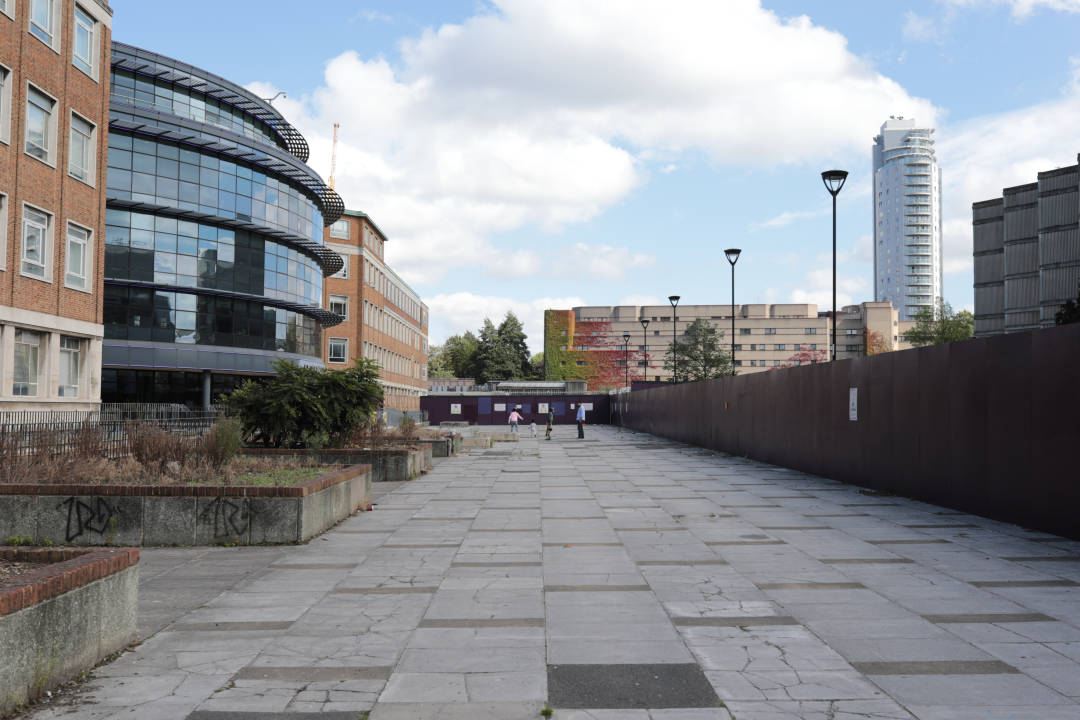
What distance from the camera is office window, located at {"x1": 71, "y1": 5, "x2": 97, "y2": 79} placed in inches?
1095

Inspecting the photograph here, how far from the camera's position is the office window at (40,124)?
82.6 feet

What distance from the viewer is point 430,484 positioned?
17.5 m

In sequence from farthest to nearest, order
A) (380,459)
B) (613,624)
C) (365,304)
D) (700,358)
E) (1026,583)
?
1. (700,358)
2. (365,304)
3. (380,459)
4. (1026,583)
5. (613,624)

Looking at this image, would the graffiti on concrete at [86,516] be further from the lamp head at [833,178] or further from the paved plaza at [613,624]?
the lamp head at [833,178]

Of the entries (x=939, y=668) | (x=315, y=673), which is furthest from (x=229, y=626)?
(x=939, y=668)

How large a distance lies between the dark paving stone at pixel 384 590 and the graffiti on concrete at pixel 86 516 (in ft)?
12.5

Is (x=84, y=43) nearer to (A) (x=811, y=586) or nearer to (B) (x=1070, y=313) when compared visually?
(A) (x=811, y=586)

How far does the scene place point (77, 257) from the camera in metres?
28.1

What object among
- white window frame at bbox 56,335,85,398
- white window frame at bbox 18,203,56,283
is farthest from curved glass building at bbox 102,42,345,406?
white window frame at bbox 18,203,56,283

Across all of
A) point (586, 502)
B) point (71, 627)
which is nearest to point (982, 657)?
point (71, 627)

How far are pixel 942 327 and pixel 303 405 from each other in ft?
345

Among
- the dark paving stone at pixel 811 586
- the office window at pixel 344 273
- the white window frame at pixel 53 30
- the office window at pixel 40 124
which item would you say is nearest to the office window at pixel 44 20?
the white window frame at pixel 53 30

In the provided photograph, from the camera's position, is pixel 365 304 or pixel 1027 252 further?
pixel 365 304

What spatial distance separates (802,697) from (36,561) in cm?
484
